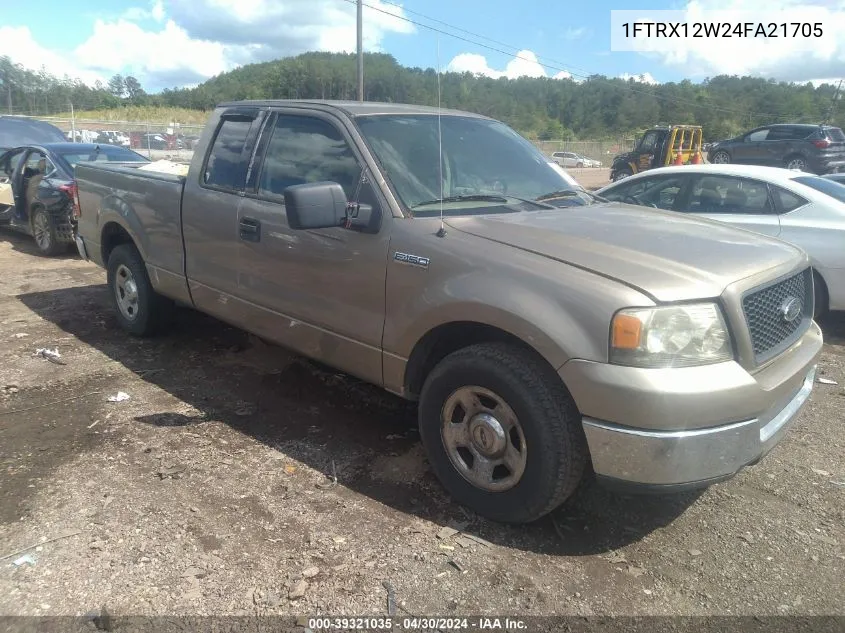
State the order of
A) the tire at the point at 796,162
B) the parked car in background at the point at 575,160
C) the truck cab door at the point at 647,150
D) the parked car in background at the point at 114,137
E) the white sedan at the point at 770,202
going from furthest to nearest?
the parked car in background at the point at 575,160, the parked car in background at the point at 114,137, the truck cab door at the point at 647,150, the tire at the point at 796,162, the white sedan at the point at 770,202

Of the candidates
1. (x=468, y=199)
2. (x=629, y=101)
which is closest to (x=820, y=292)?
(x=468, y=199)

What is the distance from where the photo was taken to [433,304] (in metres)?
3.08

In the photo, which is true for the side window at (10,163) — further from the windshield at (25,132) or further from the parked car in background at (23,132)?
the windshield at (25,132)

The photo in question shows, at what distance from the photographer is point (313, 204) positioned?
10.3 feet

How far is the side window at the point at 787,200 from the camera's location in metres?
6.03

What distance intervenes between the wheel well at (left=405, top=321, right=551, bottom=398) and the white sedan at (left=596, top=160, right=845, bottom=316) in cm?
294

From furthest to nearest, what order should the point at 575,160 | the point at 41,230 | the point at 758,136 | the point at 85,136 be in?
the point at 575,160 → the point at 85,136 → the point at 758,136 → the point at 41,230

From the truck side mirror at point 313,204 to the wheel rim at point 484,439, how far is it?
1048mm

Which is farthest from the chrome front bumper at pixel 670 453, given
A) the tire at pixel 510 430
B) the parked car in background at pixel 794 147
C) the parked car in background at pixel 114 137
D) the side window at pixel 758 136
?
the parked car in background at pixel 114 137

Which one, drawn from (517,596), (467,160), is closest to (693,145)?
(467,160)

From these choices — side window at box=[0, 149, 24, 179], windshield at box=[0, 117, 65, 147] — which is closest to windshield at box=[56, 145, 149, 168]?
→ side window at box=[0, 149, 24, 179]

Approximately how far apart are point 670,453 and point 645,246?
93 cm

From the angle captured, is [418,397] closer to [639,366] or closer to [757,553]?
[639,366]

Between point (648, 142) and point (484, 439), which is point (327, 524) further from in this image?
point (648, 142)
